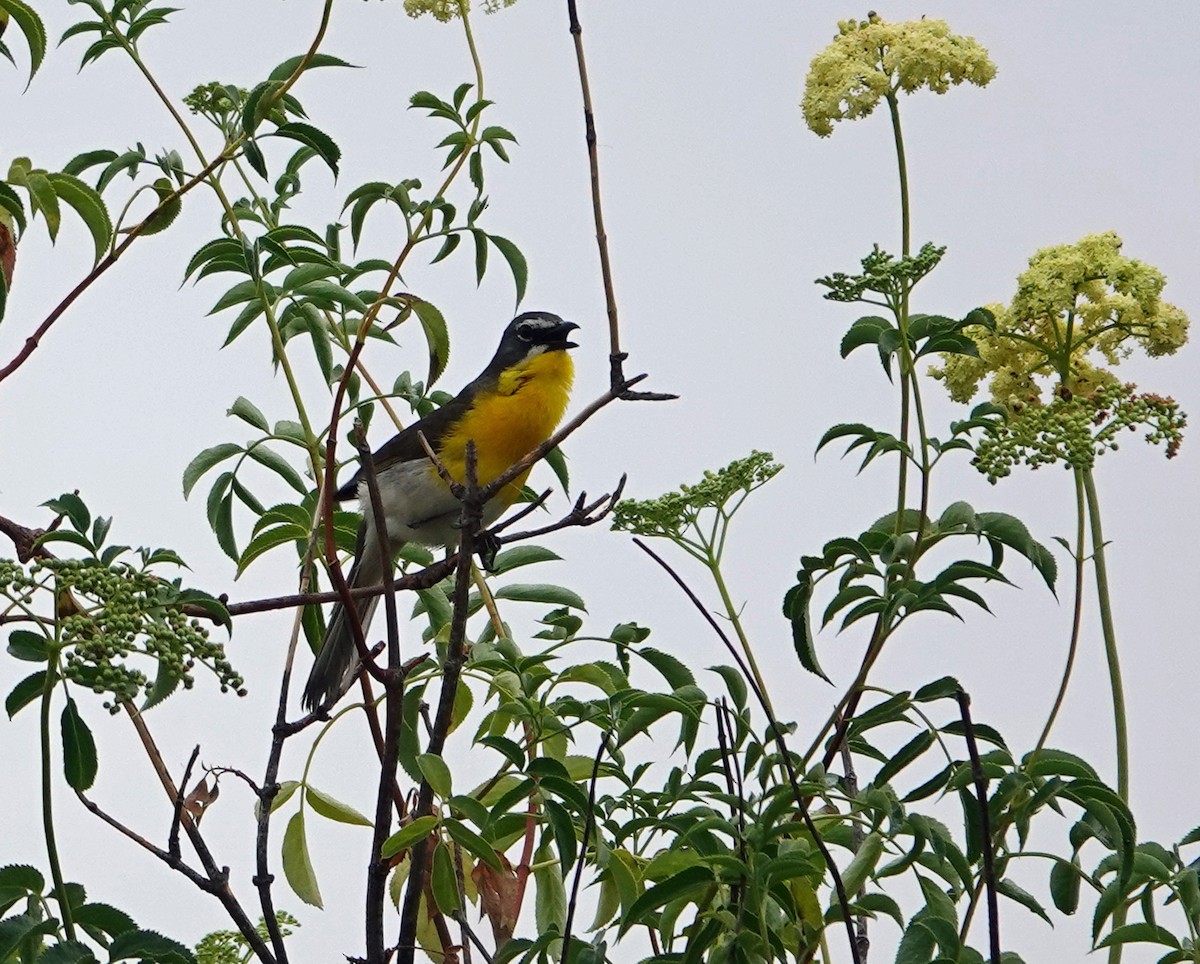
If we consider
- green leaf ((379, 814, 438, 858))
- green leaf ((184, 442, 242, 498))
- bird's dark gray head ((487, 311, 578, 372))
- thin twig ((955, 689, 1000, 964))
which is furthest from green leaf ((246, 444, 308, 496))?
bird's dark gray head ((487, 311, 578, 372))

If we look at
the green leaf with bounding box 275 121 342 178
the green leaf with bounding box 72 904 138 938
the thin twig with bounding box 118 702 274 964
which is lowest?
the green leaf with bounding box 72 904 138 938

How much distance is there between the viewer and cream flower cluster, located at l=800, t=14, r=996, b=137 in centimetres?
259

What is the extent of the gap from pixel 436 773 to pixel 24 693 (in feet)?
1.74

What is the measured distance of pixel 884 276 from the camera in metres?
2.22

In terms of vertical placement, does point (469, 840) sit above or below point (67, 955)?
above

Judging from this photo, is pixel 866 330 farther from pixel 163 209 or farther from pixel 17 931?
pixel 17 931

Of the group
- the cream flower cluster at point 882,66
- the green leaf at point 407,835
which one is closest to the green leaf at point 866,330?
the cream flower cluster at point 882,66

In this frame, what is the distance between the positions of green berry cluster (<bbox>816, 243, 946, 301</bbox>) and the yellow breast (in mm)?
2263

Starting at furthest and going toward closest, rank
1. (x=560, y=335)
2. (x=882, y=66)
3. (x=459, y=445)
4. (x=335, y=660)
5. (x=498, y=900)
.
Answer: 1. (x=560, y=335)
2. (x=459, y=445)
3. (x=335, y=660)
4. (x=882, y=66)
5. (x=498, y=900)

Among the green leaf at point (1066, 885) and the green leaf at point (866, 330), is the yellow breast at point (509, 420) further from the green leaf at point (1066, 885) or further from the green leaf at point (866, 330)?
the green leaf at point (1066, 885)

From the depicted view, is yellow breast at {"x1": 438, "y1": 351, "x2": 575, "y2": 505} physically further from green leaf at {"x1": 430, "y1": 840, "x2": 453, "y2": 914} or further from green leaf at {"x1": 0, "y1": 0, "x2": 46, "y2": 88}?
green leaf at {"x1": 0, "y1": 0, "x2": 46, "y2": 88}

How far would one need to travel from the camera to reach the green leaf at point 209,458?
2551 mm

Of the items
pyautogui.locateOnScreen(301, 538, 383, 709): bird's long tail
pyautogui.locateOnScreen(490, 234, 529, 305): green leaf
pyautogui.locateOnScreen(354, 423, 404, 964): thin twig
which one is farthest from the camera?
pyautogui.locateOnScreen(301, 538, 383, 709): bird's long tail

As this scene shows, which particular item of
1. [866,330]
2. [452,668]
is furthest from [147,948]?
[866,330]
